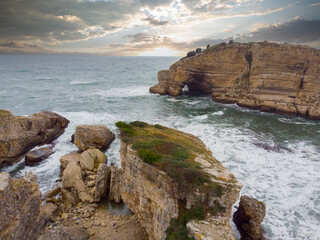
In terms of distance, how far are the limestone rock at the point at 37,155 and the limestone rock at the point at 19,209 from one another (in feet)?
40.0

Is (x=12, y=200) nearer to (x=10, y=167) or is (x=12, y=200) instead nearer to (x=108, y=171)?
(x=108, y=171)

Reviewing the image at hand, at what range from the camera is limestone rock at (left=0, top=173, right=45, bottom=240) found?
22.5 ft

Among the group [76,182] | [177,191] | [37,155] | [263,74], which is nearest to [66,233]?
[76,182]

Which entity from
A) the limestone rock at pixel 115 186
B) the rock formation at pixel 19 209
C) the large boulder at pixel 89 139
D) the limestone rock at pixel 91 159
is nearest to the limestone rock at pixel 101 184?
the limestone rock at pixel 115 186

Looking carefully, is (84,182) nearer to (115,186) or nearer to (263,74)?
(115,186)

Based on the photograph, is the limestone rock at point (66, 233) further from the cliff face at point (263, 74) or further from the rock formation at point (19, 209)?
the cliff face at point (263, 74)

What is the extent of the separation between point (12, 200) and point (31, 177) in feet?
6.98

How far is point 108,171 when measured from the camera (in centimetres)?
1477

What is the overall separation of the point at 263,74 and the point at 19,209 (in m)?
39.9

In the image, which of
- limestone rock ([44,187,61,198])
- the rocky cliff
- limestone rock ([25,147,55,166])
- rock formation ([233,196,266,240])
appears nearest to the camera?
the rocky cliff

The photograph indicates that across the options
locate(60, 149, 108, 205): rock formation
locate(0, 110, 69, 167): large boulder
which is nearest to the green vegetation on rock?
locate(60, 149, 108, 205): rock formation

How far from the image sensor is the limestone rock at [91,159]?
1636 centimetres

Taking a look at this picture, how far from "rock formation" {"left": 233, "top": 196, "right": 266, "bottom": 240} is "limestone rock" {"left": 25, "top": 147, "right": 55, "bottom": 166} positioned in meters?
19.4

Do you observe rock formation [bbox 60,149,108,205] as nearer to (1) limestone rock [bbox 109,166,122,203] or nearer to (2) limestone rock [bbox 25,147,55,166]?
(1) limestone rock [bbox 109,166,122,203]
